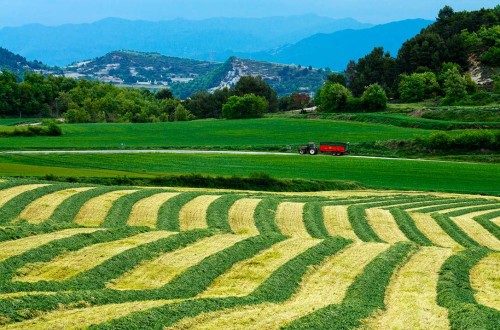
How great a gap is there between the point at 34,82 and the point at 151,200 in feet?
427

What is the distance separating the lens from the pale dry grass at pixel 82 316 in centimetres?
1390

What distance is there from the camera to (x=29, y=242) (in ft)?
71.1

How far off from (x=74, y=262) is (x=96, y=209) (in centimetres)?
1415

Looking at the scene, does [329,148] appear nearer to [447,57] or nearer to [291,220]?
[291,220]

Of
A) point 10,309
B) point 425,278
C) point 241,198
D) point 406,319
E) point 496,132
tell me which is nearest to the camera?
point 10,309

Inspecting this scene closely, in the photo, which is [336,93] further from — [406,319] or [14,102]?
[406,319]

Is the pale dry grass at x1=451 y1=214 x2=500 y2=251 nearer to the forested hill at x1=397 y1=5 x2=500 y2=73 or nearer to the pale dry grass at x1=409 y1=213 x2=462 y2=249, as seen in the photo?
the pale dry grass at x1=409 y1=213 x2=462 y2=249

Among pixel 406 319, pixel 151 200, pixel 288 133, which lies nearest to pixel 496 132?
pixel 288 133

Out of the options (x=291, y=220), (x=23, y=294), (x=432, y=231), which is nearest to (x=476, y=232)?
(x=432, y=231)

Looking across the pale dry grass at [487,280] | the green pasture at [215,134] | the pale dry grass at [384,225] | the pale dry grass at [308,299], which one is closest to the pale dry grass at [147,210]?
the pale dry grass at [308,299]

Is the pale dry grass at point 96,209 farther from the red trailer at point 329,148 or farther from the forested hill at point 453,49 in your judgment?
the forested hill at point 453,49

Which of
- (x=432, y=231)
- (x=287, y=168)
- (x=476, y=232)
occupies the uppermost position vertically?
(x=287, y=168)

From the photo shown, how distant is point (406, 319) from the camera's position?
1608 cm

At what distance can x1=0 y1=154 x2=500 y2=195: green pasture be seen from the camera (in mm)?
60344
